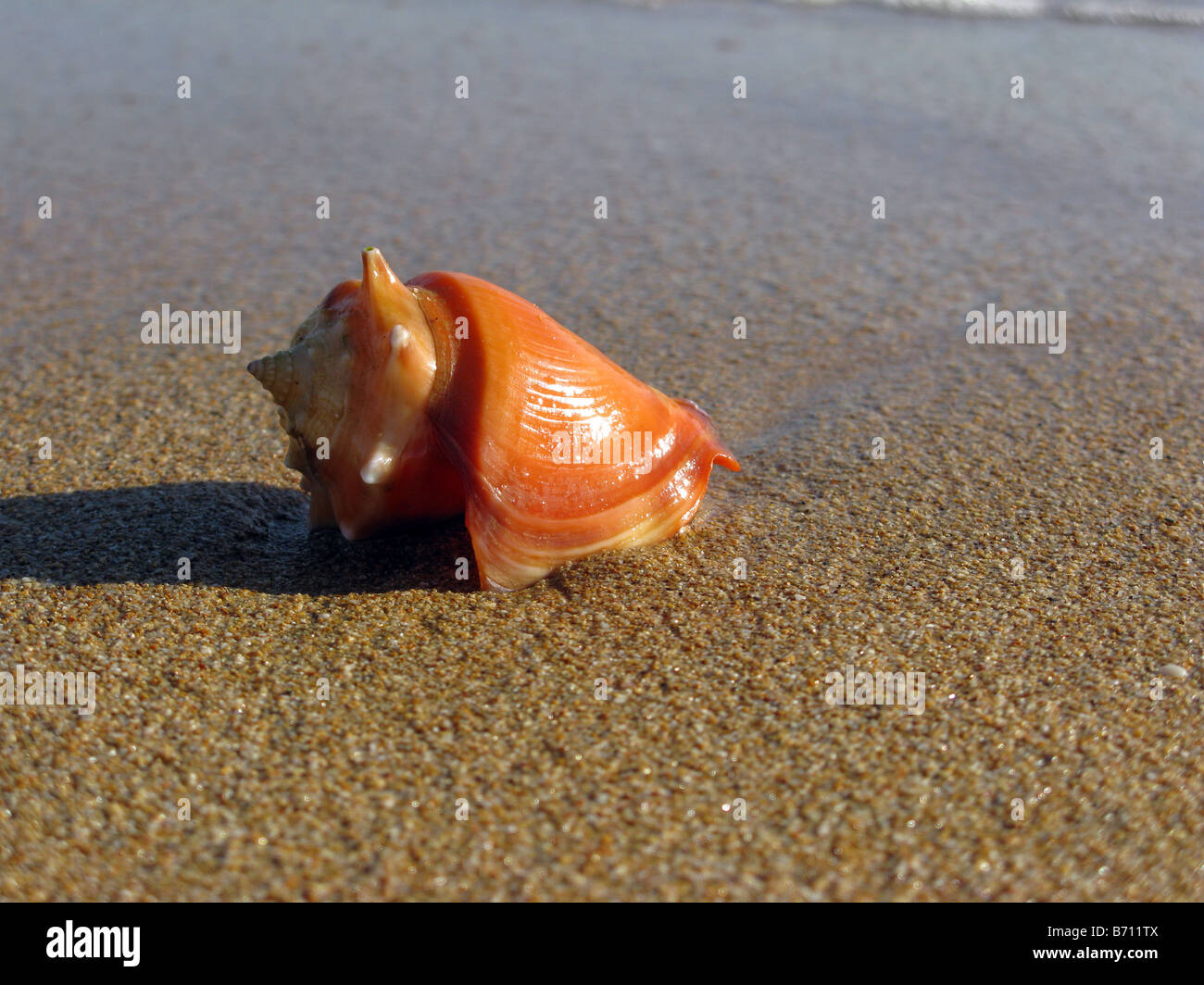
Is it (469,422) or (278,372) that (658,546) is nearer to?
(469,422)

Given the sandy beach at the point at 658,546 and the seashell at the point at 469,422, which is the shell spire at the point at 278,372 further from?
the sandy beach at the point at 658,546

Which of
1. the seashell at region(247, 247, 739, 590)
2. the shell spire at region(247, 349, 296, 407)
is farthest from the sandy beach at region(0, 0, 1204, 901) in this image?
the shell spire at region(247, 349, 296, 407)

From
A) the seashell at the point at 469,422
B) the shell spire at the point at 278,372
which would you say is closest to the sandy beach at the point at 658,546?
the seashell at the point at 469,422

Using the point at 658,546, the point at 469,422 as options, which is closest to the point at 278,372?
the point at 469,422

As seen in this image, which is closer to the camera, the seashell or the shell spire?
the seashell

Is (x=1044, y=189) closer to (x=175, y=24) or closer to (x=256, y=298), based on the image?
(x=256, y=298)

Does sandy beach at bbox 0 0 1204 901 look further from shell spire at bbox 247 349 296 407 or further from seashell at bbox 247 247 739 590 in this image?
shell spire at bbox 247 349 296 407
